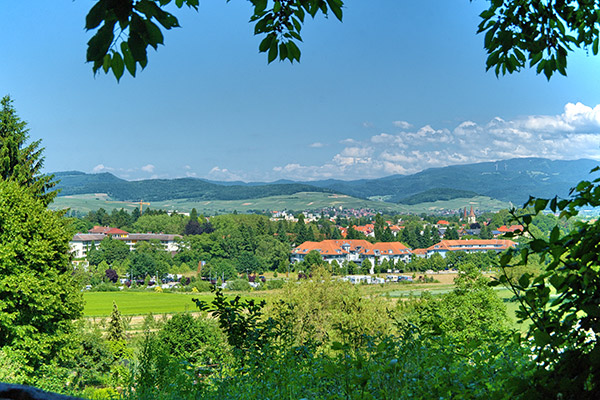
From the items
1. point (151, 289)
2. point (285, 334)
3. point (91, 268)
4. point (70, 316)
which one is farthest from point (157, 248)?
point (285, 334)

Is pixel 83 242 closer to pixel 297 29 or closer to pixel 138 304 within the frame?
pixel 138 304

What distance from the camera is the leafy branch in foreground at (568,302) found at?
131cm

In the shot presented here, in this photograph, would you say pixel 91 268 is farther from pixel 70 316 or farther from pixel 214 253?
pixel 70 316

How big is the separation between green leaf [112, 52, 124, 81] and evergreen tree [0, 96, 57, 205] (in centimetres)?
1899

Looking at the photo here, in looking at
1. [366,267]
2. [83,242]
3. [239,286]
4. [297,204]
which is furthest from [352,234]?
[297,204]

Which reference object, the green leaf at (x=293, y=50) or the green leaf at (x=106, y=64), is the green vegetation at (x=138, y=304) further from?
the green leaf at (x=106, y=64)

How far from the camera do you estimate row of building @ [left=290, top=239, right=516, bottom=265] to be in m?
88.1

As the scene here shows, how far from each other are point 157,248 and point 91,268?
52.9 ft

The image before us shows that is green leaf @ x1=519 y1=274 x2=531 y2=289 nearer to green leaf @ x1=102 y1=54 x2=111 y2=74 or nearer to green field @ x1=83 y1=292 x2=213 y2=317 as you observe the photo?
green leaf @ x1=102 y1=54 x2=111 y2=74

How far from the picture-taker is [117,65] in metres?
1.30

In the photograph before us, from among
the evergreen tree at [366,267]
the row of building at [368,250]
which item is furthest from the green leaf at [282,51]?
the row of building at [368,250]

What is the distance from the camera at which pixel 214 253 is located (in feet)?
286

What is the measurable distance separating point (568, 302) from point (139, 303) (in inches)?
2070

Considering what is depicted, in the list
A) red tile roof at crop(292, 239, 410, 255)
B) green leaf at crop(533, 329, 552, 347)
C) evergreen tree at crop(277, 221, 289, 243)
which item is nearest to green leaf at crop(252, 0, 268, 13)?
green leaf at crop(533, 329, 552, 347)
